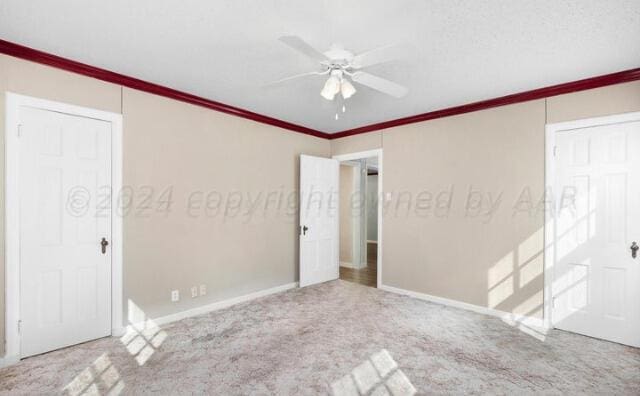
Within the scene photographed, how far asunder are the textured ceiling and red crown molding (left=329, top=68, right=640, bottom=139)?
0.39 feet

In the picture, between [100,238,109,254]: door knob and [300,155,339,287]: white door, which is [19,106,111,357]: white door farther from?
[300,155,339,287]: white door

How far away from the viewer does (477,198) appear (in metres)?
3.68

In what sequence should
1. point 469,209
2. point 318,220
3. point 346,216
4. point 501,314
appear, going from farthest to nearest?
point 346,216
point 318,220
point 469,209
point 501,314

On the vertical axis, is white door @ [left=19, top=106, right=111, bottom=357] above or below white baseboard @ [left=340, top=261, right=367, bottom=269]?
above

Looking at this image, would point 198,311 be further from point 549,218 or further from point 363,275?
point 549,218

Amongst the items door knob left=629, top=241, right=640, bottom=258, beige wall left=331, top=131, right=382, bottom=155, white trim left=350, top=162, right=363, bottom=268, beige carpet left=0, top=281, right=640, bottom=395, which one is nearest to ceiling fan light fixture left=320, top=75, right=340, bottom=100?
beige carpet left=0, top=281, right=640, bottom=395

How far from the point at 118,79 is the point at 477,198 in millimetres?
4113

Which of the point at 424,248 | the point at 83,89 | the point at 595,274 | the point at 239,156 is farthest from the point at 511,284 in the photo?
the point at 83,89

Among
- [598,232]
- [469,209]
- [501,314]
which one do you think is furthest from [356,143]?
[598,232]

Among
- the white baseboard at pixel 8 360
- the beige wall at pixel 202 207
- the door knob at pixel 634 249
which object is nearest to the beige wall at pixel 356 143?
the beige wall at pixel 202 207

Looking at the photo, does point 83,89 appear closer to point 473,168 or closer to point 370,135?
point 370,135

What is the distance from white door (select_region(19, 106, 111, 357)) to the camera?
2479 millimetres

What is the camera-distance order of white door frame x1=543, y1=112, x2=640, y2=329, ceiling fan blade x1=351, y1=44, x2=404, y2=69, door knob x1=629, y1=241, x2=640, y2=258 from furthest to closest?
white door frame x1=543, y1=112, x2=640, y2=329, door knob x1=629, y1=241, x2=640, y2=258, ceiling fan blade x1=351, y1=44, x2=404, y2=69

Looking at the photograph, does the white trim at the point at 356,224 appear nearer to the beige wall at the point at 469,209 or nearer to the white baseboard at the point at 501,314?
the beige wall at the point at 469,209
